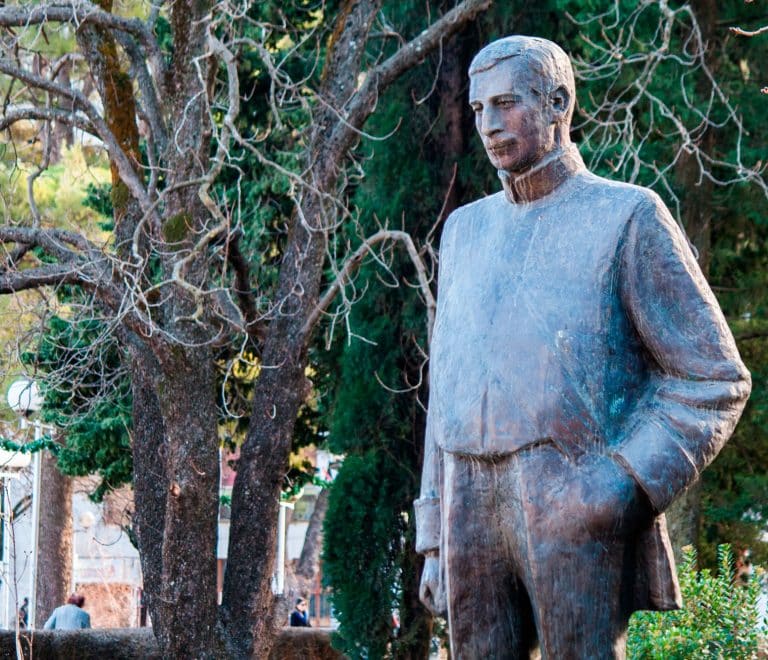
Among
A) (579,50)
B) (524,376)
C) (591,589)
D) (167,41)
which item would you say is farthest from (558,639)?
(167,41)

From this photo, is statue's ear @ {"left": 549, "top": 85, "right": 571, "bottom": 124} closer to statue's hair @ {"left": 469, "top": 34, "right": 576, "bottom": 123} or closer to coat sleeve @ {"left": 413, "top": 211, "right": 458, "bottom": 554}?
statue's hair @ {"left": 469, "top": 34, "right": 576, "bottom": 123}

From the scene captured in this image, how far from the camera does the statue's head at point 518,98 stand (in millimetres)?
4406

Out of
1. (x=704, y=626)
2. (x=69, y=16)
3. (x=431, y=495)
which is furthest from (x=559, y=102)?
(x=69, y=16)

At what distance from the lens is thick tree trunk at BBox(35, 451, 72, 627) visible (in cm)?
2225

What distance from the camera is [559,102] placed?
14.8 ft

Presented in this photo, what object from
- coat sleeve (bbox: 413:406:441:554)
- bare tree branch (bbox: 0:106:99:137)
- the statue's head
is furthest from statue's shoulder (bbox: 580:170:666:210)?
bare tree branch (bbox: 0:106:99:137)

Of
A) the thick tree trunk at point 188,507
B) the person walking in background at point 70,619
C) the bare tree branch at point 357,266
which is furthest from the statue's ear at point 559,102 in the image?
the person walking in background at point 70,619

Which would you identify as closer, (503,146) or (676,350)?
(676,350)

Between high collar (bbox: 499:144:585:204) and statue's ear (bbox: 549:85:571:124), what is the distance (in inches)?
4.0

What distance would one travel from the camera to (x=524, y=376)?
4312mm

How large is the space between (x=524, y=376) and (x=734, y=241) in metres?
10.9

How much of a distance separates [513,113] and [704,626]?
4814mm

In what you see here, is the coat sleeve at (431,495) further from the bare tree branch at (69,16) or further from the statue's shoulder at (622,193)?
the bare tree branch at (69,16)

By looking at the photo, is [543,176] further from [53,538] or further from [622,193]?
[53,538]
